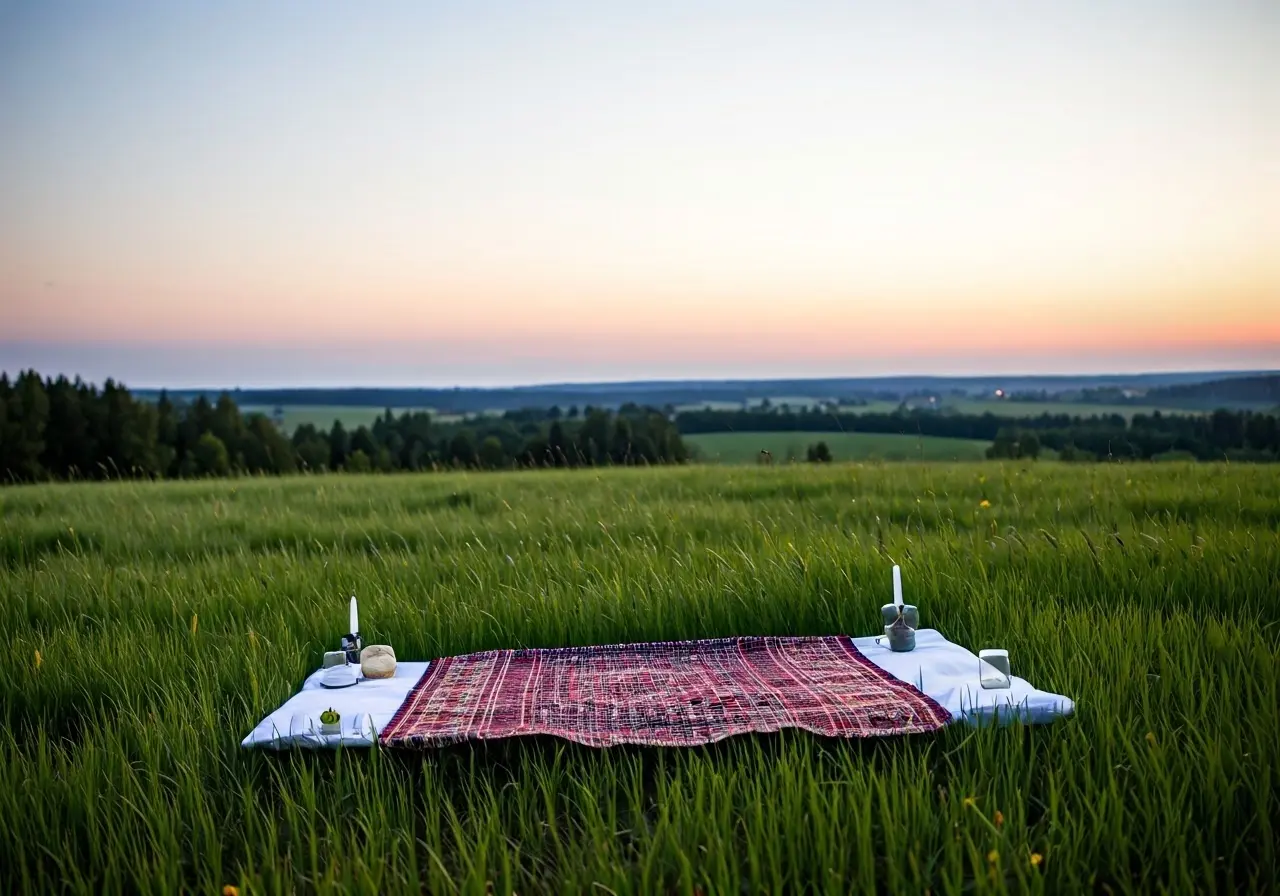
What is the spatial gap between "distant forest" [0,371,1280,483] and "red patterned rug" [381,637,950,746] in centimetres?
328

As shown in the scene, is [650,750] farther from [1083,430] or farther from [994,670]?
[1083,430]

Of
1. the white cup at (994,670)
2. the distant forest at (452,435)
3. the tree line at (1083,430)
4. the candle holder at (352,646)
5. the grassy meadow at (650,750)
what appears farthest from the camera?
the distant forest at (452,435)

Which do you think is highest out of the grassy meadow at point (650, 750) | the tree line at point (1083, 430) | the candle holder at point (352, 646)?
the tree line at point (1083, 430)

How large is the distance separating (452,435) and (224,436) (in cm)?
1485

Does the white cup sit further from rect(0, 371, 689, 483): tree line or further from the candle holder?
rect(0, 371, 689, 483): tree line

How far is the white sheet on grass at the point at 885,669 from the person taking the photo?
263 cm

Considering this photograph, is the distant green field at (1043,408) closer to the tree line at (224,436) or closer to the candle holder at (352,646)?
the tree line at (224,436)

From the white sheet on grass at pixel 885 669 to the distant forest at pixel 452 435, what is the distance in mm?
3258

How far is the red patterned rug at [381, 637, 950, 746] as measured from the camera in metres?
2.62

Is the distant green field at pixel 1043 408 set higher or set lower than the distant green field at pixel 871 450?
higher

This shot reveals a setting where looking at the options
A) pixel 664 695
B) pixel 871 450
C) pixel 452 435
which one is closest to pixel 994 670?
pixel 664 695

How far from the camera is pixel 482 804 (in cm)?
228

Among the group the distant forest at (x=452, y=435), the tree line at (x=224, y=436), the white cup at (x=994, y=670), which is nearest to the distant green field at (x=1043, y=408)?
the distant forest at (x=452, y=435)

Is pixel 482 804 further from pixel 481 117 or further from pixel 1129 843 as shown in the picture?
pixel 481 117
